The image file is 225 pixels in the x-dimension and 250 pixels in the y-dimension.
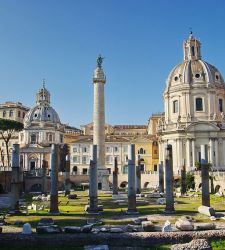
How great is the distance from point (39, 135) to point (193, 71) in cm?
3424

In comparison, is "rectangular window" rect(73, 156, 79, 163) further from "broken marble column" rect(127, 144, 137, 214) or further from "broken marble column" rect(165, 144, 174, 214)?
"broken marble column" rect(127, 144, 137, 214)

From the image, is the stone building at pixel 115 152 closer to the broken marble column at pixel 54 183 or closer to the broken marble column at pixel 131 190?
the broken marble column at pixel 131 190

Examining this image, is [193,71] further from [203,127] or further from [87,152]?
[87,152]

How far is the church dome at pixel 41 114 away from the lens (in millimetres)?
83125

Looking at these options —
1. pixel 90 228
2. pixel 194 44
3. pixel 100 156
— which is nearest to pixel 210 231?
pixel 90 228

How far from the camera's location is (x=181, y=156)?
6366 centimetres

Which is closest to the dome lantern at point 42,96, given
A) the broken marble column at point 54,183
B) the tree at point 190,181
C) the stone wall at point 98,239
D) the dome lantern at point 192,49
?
the dome lantern at point 192,49

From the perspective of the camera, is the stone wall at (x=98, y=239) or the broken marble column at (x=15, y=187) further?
the broken marble column at (x=15, y=187)

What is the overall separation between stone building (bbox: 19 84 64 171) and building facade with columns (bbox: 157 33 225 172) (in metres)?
24.6

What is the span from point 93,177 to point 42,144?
5499 centimetres

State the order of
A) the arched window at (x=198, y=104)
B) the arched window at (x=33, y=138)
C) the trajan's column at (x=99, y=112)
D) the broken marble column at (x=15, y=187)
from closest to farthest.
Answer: the broken marble column at (x=15, y=187) → the trajan's column at (x=99, y=112) → the arched window at (x=198, y=104) → the arched window at (x=33, y=138)

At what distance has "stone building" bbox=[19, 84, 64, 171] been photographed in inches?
3031

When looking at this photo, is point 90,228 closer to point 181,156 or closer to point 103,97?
point 103,97

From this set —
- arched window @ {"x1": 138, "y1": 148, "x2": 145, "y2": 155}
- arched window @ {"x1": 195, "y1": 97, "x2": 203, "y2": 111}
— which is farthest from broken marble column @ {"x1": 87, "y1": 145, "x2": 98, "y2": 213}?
arched window @ {"x1": 138, "y1": 148, "x2": 145, "y2": 155}
